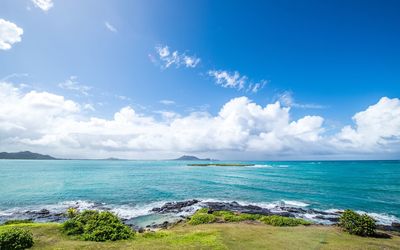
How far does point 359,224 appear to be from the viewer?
2111 centimetres

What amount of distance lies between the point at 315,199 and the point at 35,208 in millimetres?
52181

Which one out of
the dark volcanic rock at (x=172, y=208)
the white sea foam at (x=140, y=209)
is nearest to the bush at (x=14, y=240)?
the white sea foam at (x=140, y=209)

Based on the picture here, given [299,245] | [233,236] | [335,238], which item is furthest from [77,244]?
[335,238]

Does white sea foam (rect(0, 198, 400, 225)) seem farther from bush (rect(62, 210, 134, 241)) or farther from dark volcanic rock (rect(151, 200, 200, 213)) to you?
bush (rect(62, 210, 134, 241))

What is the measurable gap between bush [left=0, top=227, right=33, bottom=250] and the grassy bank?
26.4 inches

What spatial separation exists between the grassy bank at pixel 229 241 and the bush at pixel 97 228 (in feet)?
2.32

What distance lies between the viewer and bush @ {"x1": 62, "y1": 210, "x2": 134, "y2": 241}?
56.1 feet

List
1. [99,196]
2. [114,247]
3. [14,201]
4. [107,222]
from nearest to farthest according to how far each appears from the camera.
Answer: [114,247], [107,222], [14,201], [99,196]

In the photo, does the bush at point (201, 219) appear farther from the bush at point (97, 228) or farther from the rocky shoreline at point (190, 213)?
the bush at point (97, 228)

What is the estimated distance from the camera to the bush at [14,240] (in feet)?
45.0

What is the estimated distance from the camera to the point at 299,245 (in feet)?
56.1

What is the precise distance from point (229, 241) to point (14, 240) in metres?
14.3

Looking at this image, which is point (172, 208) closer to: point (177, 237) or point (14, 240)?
point (177, 237)

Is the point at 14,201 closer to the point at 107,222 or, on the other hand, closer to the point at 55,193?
the point at 55,193
